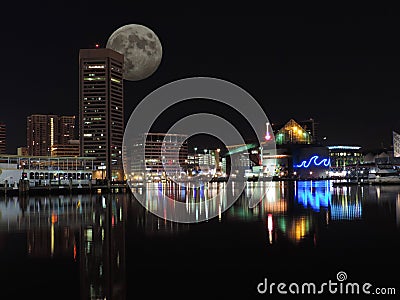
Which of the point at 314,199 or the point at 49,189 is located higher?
the point at 49,189

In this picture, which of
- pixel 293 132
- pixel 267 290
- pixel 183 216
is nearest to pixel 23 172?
pixel 183 216

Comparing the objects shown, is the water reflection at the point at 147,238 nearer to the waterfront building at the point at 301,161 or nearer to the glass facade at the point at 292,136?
the waterfront building at the point at 301,161

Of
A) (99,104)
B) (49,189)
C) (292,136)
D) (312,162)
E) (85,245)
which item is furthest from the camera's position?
(292,136)

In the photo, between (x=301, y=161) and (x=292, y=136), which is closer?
(x=301, y=161)

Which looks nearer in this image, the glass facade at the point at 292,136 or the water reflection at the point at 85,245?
the water reflection at the point at 85,245

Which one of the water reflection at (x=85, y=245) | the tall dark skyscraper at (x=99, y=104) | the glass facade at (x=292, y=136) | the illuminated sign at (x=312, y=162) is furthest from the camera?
the glass facade at (x=292, y=136)

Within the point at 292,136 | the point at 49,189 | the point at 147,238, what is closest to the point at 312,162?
the point at 292,136

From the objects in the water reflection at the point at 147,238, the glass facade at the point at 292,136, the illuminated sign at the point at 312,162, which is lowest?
the water reflection at the point at 147,238

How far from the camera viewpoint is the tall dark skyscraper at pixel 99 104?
167250 mm

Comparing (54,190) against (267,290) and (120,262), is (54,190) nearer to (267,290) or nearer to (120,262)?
(120,262)

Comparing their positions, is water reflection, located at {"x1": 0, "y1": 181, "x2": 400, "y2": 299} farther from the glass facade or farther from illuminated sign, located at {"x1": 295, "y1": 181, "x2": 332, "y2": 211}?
the glass facade

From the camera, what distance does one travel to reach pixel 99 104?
557 ft

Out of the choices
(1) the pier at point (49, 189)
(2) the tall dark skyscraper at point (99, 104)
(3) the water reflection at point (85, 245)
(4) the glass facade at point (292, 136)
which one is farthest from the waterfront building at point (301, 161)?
(3) the water reflection at point (85, 245)

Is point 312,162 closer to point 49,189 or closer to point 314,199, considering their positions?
point 49,189
